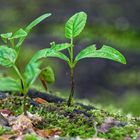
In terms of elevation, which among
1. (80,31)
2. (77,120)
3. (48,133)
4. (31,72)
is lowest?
(48,133)

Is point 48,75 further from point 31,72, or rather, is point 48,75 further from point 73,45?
point 31,72

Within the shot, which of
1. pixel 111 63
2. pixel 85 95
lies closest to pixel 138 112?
pixel 85 95

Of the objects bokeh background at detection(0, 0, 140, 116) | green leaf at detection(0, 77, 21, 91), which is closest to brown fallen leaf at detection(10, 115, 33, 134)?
green leaf at detection(0, 77, 21, 91)

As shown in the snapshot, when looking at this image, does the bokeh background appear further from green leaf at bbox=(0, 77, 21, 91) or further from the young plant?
green leaf at bbox=(0, 77, 21, 91)

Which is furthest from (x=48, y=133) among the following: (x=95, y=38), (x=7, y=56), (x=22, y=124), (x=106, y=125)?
(x=95, y=38)

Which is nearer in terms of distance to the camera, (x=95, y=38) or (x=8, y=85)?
(x=8, y=85)

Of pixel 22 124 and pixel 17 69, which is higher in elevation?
pixel 17 69

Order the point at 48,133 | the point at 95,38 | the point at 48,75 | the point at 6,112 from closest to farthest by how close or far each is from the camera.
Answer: the point at 48,133
the point at 6,112
the point at 48,75
the point at 95,38
